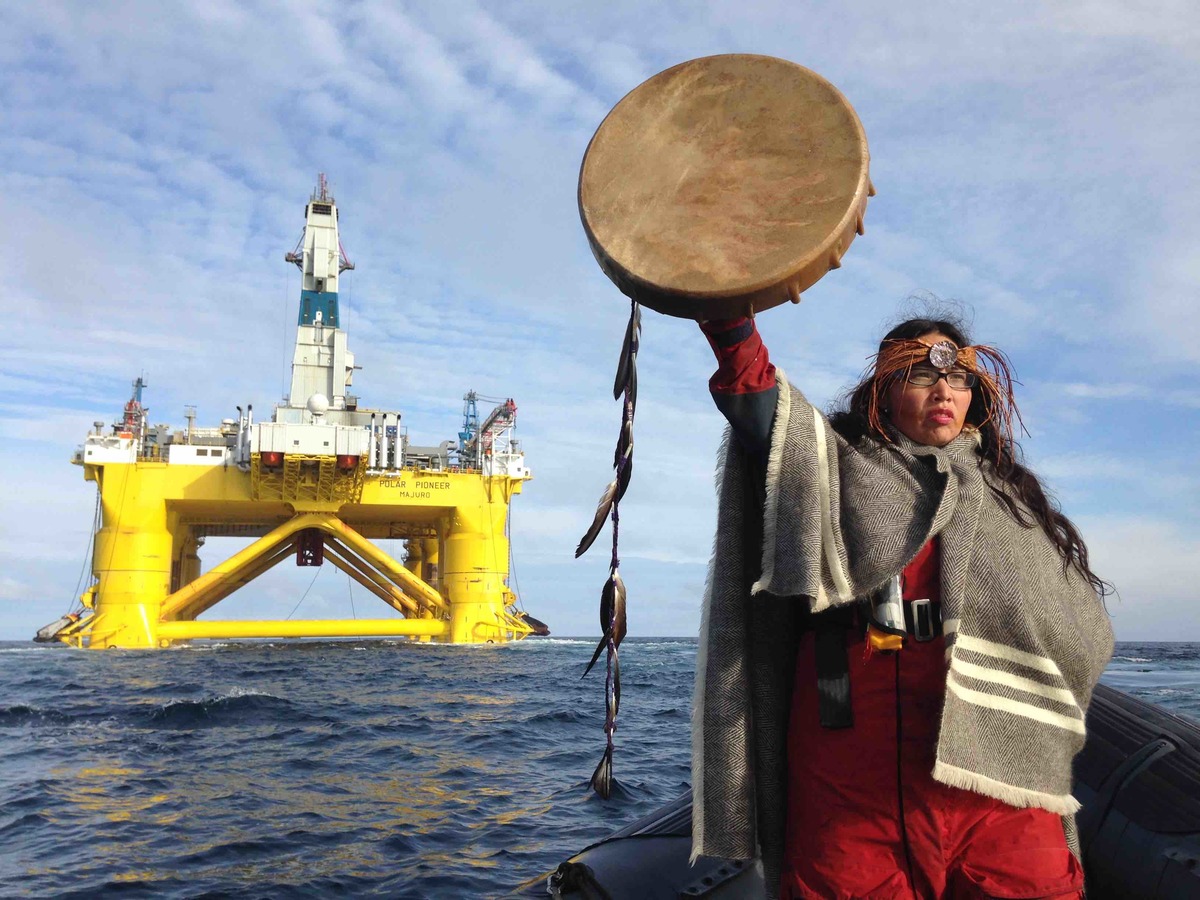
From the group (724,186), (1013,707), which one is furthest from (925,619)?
(724,186)

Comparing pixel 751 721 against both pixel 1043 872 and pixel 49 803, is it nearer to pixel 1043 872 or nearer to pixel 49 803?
pixel 1043 872

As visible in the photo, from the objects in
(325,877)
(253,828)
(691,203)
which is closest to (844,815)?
(691,203)

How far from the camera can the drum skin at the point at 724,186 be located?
1.81 m

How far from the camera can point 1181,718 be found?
3.45m

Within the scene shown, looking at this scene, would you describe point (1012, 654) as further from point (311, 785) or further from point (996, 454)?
point (311, 785)

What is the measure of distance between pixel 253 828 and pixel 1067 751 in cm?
508

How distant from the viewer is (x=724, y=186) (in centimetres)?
194

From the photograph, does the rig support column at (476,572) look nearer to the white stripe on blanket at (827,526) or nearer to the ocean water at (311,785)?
the ocean water at (311,785)

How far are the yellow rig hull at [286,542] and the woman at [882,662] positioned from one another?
26476 mm

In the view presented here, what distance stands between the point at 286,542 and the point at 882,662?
3272 cm

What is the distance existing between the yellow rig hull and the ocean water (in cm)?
1357

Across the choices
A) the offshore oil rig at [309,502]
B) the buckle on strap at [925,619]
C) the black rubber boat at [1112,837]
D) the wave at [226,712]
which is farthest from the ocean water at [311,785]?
the offshore oil rig at [309,502]

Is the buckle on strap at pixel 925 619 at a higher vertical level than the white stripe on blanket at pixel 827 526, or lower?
lower

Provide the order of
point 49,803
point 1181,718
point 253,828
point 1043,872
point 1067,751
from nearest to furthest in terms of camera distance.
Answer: point 1043,872 < point 1067,751 < point 1181,718 < point 253,828 < point 49,803
